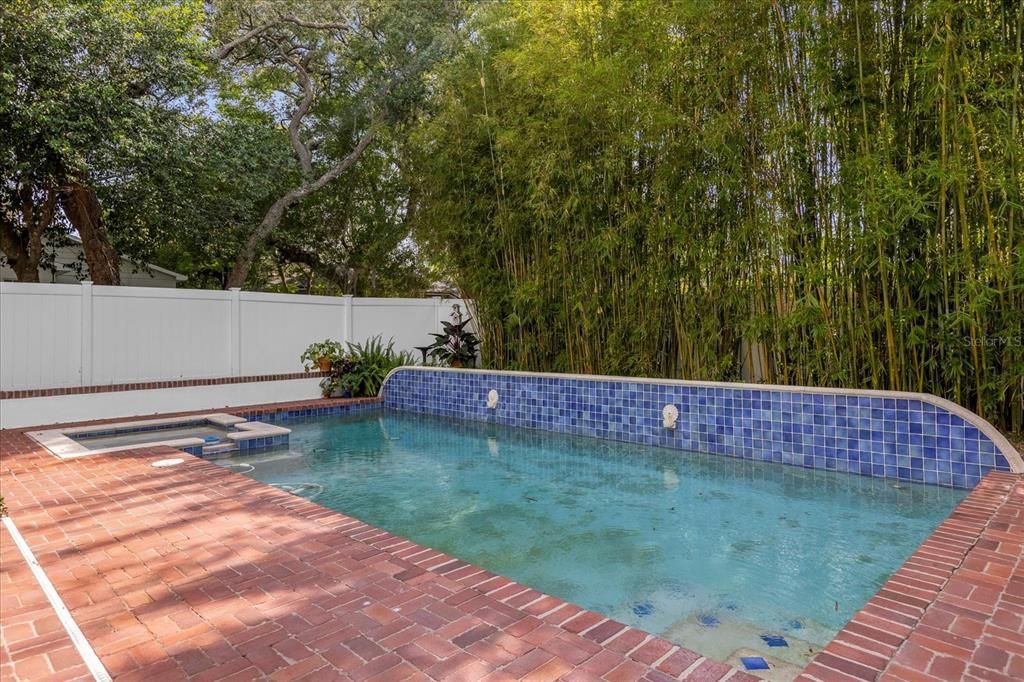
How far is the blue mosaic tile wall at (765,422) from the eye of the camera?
376 centimetres

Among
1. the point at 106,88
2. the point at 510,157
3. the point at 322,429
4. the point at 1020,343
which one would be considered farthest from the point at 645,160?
the point at 106,88

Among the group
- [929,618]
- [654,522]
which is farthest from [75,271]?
[929,618]

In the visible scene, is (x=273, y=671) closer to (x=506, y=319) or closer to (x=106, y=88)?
(x=506, y=319)

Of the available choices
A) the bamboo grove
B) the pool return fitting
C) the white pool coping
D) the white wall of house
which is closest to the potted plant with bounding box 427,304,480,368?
the bamboo grove

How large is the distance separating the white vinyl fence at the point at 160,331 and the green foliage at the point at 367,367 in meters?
0.41

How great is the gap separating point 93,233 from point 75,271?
7.67 ft

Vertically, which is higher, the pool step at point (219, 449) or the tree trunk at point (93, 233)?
the tree trunk at point (93, 233)

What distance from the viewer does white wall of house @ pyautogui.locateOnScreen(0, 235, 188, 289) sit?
998 cm

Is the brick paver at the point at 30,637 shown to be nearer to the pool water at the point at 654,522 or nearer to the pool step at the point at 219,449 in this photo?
the pool water at the point at 654,522

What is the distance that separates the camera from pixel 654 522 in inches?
129

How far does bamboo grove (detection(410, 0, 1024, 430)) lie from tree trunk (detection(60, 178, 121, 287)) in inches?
203

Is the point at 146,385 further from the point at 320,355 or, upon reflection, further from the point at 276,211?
the point at 276,211

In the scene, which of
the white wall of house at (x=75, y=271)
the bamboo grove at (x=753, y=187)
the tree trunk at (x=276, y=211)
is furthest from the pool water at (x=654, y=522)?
the white wall of house at (x=75, y=271)

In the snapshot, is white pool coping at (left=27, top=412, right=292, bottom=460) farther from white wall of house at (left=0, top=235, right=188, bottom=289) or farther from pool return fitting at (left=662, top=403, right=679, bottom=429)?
white wall of house at (left=0, top=235, right=188, bottom=289)
